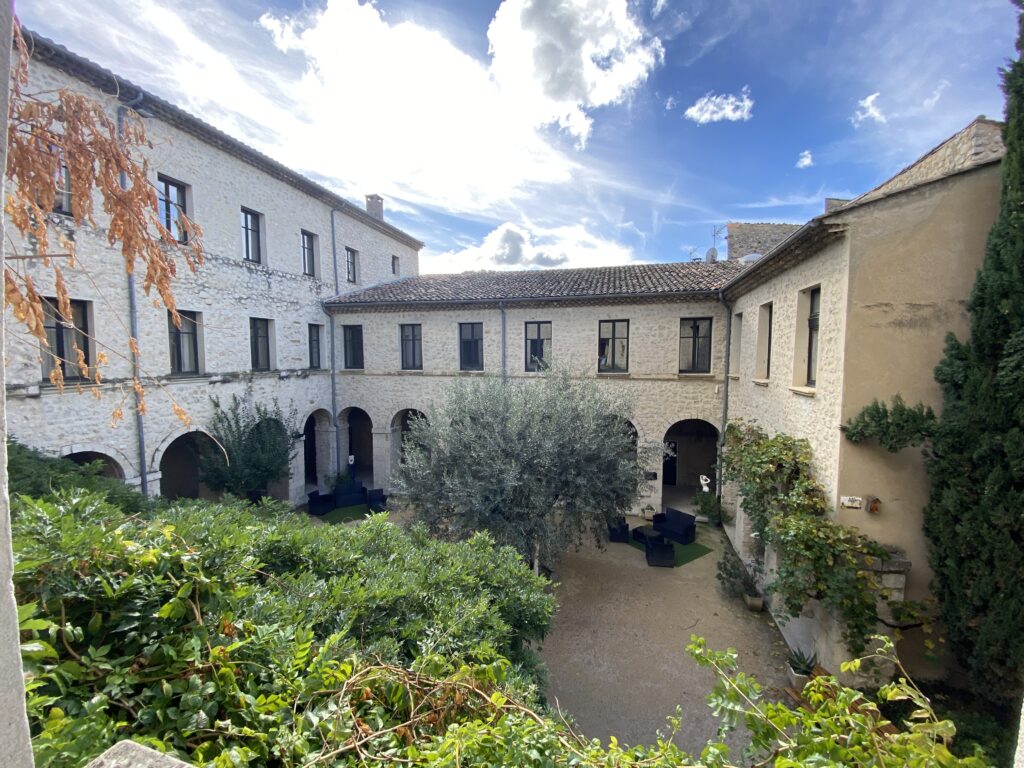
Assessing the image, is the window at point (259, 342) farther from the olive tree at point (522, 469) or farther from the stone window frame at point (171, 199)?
the olive tree at point (522, 469)

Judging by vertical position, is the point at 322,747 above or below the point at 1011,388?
below

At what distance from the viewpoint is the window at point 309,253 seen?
50.2 ft

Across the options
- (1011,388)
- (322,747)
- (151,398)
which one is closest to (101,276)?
(151,398)

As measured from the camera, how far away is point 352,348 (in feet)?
54.2

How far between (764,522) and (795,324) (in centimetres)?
333

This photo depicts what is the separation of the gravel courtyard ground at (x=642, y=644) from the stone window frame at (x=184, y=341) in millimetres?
10830

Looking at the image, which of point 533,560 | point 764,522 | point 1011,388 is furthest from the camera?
point 533,560

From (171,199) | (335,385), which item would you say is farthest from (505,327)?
(171,199)

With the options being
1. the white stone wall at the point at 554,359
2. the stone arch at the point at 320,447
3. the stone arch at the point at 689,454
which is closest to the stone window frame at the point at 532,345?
the white stone wall at the point at 554,359

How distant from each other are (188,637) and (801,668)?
7.87 metres

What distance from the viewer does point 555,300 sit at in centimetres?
1373

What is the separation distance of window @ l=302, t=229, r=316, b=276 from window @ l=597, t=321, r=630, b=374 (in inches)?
407

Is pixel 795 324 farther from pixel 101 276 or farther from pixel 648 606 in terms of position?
pixel 101 276

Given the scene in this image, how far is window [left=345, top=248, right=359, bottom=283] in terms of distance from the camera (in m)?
17.3
